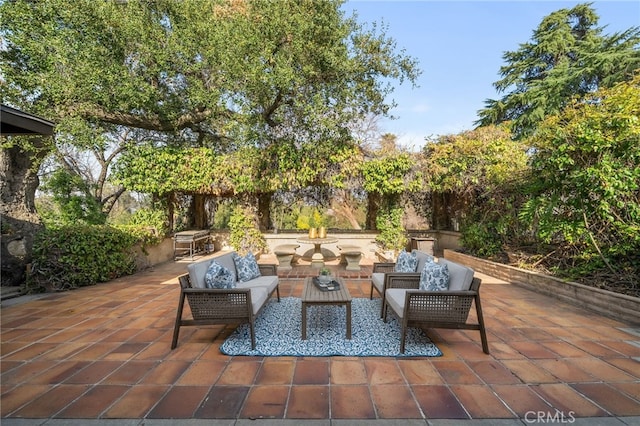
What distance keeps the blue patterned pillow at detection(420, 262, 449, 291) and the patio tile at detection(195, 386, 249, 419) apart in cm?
224

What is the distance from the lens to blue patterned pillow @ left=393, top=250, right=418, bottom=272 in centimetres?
425

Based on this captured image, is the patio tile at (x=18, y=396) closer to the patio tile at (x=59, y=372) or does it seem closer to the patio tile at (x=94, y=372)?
the patio tile at (x=59, y=372)

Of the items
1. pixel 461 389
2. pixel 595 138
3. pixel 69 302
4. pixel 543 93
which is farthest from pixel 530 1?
pixel 69 302

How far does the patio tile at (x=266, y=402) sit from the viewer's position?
204 centimetres

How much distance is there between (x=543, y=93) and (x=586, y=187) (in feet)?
38.9

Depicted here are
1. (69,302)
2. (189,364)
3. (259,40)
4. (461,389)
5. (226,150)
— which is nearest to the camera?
(461,389)

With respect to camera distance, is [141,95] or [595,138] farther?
[141,95]

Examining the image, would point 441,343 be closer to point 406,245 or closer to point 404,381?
point 404,381

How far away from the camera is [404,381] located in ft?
7.98

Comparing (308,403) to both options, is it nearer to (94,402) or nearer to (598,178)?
(94,402)

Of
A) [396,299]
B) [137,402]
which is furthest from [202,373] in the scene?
[396,299]

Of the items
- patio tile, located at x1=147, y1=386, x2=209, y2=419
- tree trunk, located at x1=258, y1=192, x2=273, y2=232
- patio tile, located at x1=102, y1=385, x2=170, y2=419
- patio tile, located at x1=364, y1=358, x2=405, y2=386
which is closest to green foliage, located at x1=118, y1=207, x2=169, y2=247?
tree trunk, located at x1=258, y1=192, x2=273, y2=232

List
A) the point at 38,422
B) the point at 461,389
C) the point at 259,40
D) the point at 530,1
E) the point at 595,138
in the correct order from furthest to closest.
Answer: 1. the point at 259,40
2. the point at 530,1
3. the point at 595,138
4. the point at 461,389
5. the point at 38,422

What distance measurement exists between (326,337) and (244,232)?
6.43 metres
